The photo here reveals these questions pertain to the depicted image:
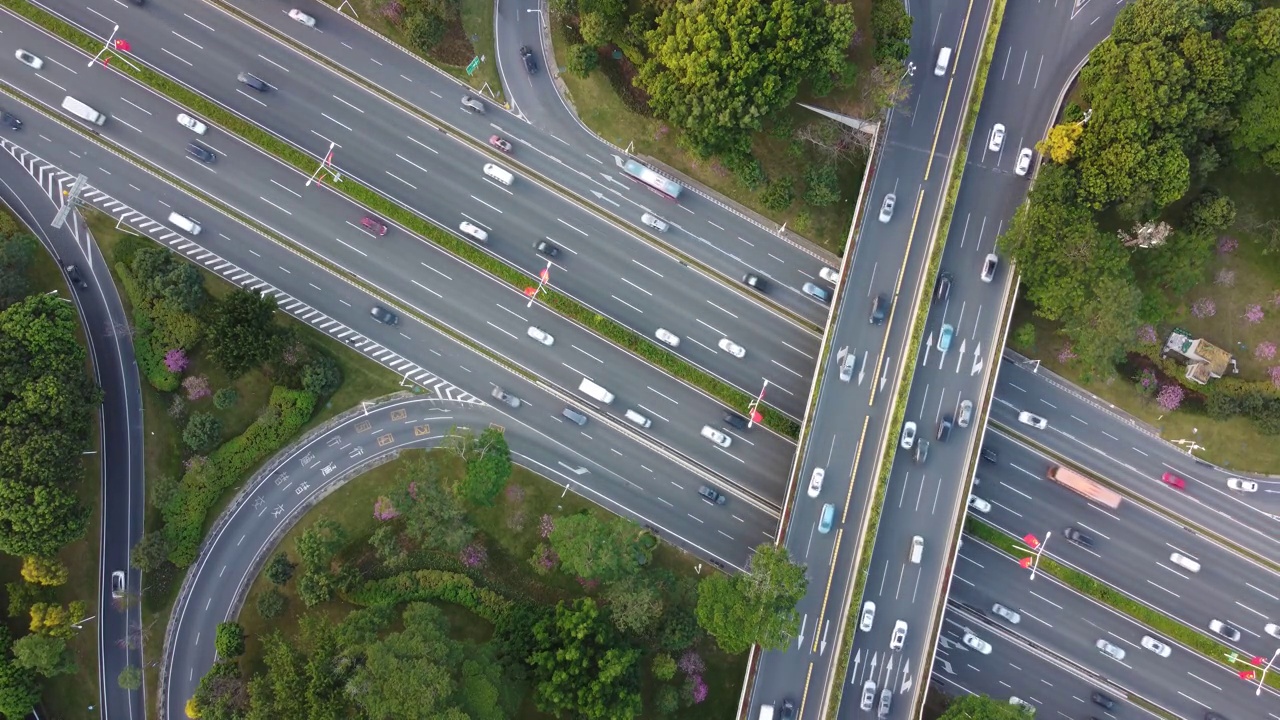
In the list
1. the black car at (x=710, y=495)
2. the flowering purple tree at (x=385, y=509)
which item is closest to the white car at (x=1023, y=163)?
the black car at (x=710, y=495)

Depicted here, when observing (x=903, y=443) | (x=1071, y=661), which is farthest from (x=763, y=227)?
(x=1071, y=661)

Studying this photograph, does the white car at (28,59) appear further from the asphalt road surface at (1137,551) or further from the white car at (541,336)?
the asphalt road surface at (1137,551)

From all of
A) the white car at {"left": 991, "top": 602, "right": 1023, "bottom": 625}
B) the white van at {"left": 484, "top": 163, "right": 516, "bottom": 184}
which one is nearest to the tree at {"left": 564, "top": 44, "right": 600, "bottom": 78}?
the white van at {"left": 484, "top": 163, "right": 516, "bottom": 184}

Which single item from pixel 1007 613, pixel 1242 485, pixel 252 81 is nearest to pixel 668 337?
pixel 1007 613

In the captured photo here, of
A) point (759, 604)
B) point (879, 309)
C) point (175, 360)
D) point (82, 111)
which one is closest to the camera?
point (759, 604)

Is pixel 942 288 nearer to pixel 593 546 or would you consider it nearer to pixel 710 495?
pixel 710 495

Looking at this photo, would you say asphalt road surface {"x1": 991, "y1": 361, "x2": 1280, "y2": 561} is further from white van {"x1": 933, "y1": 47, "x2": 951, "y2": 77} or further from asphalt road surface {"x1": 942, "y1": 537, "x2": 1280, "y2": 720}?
white van {"x1": 933, "y1": 47, "x2": 951, "y2": 77}

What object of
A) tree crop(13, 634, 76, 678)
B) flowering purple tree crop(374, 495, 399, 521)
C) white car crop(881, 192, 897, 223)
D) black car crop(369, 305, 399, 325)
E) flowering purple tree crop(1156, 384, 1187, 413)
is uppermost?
white car crop(881, 192, 897, 223)

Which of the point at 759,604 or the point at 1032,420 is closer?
the point at 759,604
